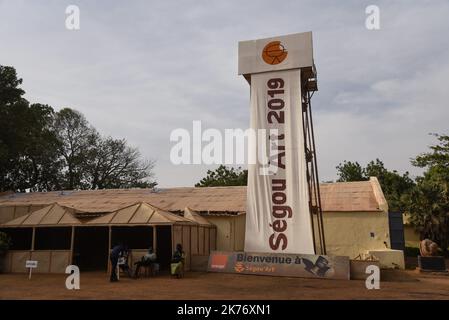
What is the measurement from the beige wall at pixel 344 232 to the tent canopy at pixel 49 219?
27.1 feet

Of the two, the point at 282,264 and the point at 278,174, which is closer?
the point at 282,264

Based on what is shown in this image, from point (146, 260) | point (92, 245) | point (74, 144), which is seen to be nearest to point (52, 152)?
point (74, 144)

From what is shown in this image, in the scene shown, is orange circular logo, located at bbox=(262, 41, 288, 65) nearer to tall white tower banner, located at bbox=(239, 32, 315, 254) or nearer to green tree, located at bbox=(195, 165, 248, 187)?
tall white tower banner, located at bbox=(239, 32, 315, 254)

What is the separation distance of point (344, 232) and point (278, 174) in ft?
→ 24.5

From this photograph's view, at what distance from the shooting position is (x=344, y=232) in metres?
25.9

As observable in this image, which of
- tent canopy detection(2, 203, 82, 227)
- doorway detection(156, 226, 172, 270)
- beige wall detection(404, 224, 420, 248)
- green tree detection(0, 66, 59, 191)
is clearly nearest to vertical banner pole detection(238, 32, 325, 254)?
doorway detection(156, 226, 172, 270)

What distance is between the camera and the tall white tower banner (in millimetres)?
20656

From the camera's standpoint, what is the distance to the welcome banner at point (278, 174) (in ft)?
67.4

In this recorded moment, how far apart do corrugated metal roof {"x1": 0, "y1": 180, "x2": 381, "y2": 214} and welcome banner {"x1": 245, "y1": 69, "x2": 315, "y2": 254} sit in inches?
174

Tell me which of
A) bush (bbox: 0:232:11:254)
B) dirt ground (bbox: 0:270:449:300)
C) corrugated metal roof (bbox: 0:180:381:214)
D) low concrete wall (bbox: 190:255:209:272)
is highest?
corrugated metal roof (bbox: 0:180:381:214)

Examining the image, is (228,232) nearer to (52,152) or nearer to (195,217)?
(195,217)

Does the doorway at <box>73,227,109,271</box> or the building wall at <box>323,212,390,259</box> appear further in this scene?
the doorway at <box>73,227,109,271</box>

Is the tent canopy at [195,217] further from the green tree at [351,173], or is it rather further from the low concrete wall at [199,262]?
the green tree at [351,173]

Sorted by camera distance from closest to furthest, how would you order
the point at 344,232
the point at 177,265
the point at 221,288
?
the point at 221,288 < the point at 177,265 < the point at 344,232
